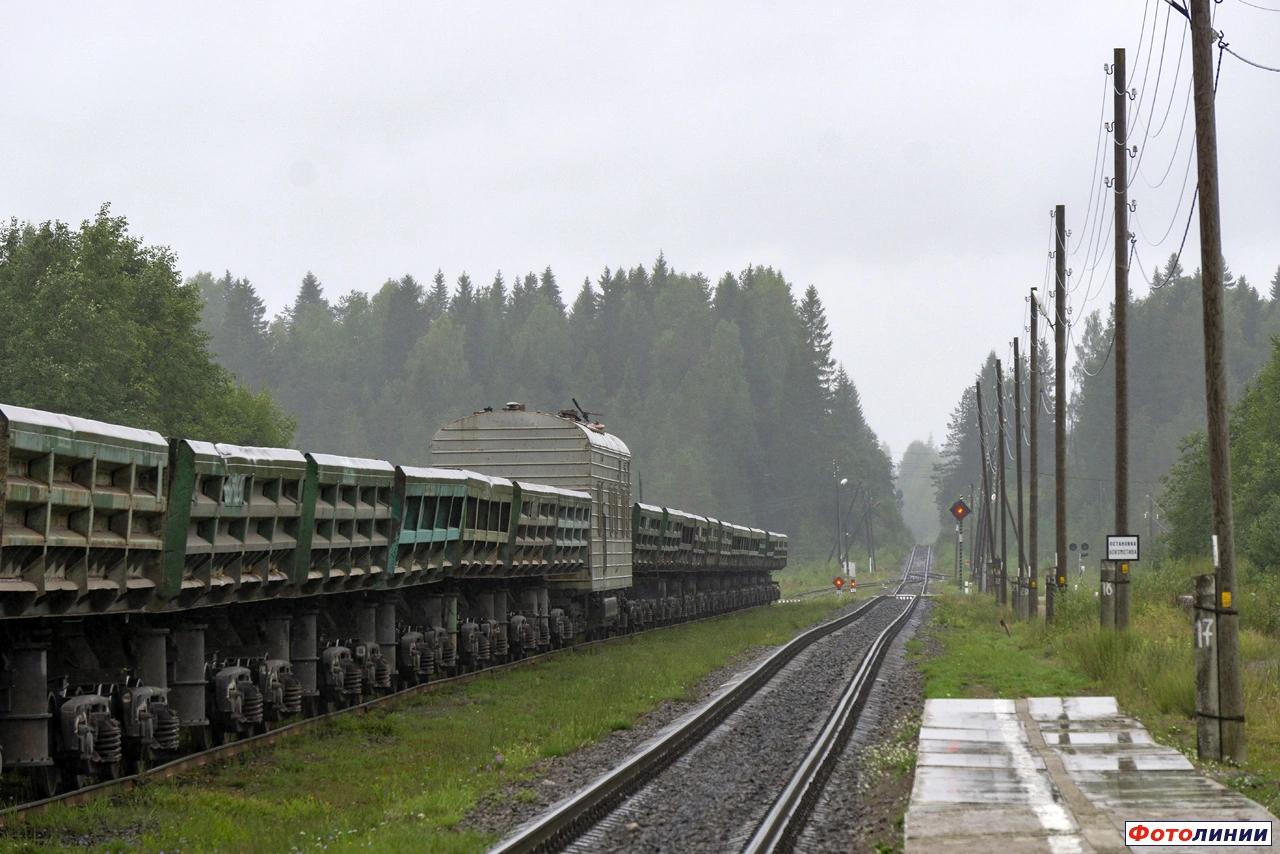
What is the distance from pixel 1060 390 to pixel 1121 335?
8.00m

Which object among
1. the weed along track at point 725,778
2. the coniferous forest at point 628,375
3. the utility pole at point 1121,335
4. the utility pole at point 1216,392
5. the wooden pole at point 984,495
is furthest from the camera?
the coniferous forest at point 628,375

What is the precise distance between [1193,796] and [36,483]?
860 cm

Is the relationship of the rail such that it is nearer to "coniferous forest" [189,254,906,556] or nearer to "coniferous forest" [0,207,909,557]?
"coniferous forest" [0,207,909,557]

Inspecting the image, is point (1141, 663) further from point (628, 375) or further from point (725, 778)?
point (628, 375)

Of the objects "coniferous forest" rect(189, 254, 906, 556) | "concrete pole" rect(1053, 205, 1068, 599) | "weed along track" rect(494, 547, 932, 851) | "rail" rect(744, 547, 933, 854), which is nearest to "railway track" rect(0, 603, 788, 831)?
"weed along track" rect(494, 547, 932, 851)

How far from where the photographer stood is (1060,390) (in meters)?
35.8

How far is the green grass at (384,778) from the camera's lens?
10055 millimetres

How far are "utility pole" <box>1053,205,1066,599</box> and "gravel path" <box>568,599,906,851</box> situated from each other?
13675 mm

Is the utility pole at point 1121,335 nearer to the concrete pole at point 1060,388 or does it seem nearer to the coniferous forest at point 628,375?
the concrete pole at point 1060,388

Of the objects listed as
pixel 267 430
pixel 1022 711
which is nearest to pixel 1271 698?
pixel 1022 711

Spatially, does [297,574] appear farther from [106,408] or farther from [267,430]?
[267,430]

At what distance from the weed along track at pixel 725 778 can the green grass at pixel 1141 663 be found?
2.40 meters

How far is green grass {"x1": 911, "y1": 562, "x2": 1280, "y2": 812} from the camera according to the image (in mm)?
15898

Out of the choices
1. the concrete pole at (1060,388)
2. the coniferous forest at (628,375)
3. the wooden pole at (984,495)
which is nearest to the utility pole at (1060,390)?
the concrete pole at (1060,388)
